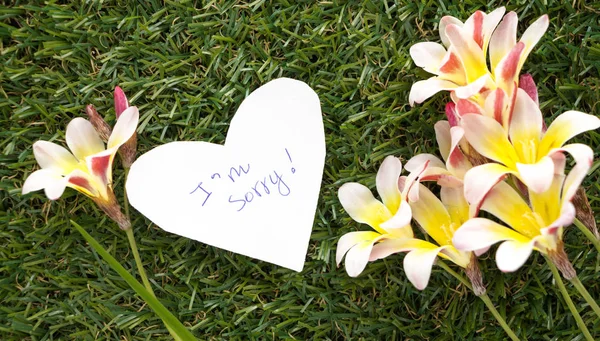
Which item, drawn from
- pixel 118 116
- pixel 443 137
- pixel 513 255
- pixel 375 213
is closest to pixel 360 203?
pixel 375 213

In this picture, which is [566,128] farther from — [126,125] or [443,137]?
[126,125]

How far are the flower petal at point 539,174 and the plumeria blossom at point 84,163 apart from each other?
0.47 meters

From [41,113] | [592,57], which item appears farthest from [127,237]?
[592,57]

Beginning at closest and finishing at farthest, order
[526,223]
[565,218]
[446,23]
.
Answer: [565,218], [526,223], [446,23]

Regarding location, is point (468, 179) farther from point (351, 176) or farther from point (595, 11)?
point (595, 11)

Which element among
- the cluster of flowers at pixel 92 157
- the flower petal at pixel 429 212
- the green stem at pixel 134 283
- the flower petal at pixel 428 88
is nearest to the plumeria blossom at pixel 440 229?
the flower petal at pixel 429 212

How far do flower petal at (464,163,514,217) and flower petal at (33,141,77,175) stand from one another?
51 cm

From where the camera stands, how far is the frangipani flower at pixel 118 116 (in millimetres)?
870

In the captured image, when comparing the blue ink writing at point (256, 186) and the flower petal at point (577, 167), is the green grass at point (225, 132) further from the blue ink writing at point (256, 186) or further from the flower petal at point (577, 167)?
the flower petal at point (577, 167)

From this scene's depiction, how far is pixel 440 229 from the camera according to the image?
80 centimetres

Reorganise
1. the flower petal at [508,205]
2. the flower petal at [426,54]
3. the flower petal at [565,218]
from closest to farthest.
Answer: the flower petal at [565,218]
the flower petal at [508,205]
the flower petal at [426,54]

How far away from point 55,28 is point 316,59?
1.24ft

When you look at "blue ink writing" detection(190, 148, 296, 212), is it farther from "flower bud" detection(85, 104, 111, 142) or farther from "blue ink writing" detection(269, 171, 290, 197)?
"flower bud" detection(85, 104, 111, 142)

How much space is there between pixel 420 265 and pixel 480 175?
0.38ft
